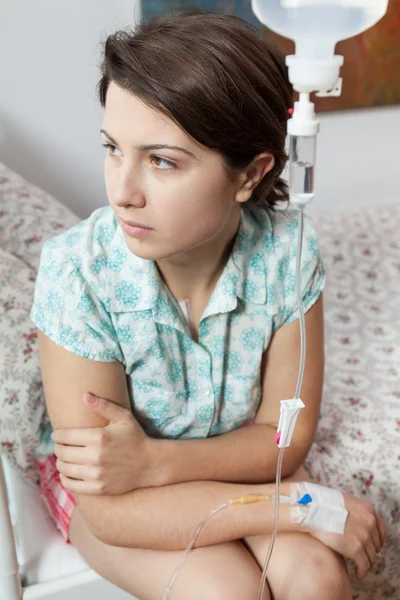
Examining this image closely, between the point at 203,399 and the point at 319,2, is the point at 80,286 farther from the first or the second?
the point at 319,2

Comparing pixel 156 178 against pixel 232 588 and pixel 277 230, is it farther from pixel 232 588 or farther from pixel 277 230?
pixel 232 588

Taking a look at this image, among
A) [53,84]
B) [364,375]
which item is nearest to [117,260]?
[364,375]

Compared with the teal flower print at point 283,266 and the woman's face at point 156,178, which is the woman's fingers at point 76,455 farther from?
the teal flower print at point 283,266

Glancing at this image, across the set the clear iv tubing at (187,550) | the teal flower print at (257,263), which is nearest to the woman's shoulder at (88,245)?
the teal flower print at (257,263)

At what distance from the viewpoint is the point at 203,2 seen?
2061mm

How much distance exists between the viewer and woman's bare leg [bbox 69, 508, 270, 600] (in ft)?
3.36

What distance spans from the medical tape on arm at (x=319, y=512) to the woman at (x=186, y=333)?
14 millimetres

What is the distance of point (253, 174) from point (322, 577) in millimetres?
582

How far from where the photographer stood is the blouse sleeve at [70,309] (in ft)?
3.28

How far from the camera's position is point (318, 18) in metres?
0.66

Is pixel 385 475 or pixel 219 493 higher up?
pixel 219 493

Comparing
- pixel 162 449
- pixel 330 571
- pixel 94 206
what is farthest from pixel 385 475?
pixel 94 206

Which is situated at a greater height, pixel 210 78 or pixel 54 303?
pixel 210 78

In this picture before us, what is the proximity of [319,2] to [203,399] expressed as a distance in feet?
2.16
